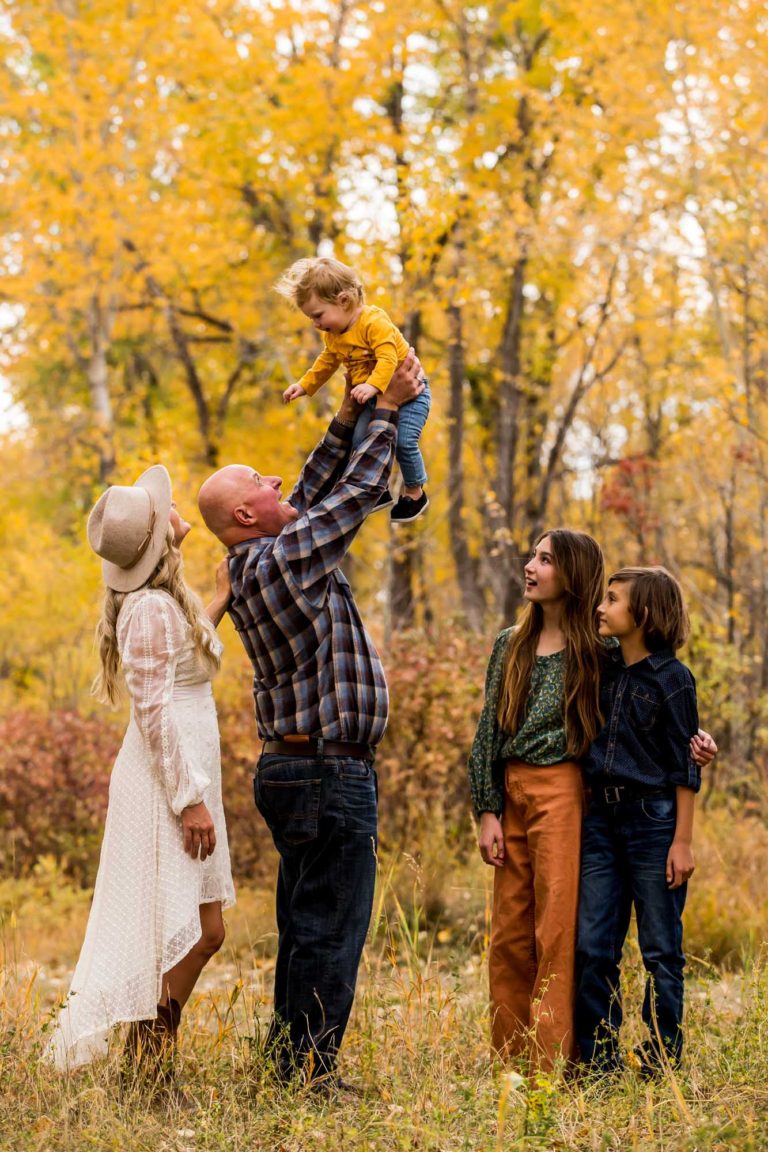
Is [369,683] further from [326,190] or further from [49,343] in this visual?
[49,343]

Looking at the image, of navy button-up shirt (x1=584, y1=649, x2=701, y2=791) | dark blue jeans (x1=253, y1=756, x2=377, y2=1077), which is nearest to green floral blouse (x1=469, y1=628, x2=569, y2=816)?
navy button-up shirt (x1=584, y1=649, x2=701, y2=791)

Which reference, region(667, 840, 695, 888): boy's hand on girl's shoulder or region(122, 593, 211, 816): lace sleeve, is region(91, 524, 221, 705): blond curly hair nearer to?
region(122, 593, 211, 816): lace sleeve

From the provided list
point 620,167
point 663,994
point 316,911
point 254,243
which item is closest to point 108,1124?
point 316,911

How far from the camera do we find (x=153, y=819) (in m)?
3.61

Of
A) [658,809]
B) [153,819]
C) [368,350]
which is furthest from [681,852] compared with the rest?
[368,350]

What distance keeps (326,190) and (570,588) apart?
1067 cm

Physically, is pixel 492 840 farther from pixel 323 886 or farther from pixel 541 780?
pixel 323 886

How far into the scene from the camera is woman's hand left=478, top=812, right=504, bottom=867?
3869 millimetres

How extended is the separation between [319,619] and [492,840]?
→ 0.93 metres

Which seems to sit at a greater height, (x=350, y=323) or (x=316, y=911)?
(x=350, y=323)

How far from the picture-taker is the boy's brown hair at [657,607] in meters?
3.84

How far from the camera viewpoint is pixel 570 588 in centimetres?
389

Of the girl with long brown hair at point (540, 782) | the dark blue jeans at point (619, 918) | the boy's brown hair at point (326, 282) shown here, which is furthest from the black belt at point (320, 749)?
the boy's brown hair at point (326, 282)

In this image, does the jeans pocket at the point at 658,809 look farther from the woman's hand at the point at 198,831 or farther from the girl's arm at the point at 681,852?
the woman's hand at the point at 198,831
